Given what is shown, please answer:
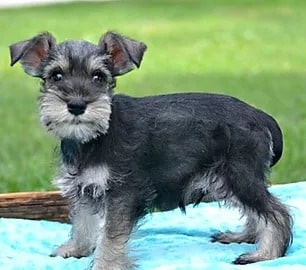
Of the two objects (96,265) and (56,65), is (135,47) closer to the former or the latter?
(56,65)

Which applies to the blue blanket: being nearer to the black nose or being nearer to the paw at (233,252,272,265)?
the paw at (233,252,272,265)

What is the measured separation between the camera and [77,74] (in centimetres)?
523

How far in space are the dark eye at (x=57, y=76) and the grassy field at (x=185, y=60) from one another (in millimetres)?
303

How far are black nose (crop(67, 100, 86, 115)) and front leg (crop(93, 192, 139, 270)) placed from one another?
607 millimetres

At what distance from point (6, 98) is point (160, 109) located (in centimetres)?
880

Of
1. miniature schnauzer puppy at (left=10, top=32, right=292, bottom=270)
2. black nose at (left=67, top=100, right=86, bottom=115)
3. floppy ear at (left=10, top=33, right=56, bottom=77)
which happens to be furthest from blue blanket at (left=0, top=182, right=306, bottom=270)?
floppy ear at (left=10, top=33, right=56, bottom=77)

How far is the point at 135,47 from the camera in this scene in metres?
5.45

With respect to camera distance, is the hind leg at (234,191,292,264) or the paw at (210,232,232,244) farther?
the paw at (210,232,232,244)

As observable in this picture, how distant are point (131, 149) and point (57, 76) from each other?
61cm

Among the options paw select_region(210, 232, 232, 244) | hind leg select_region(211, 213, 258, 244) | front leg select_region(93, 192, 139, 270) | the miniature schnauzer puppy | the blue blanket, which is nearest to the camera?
the miniature schnauzer puppy

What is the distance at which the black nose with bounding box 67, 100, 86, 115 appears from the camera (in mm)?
5027

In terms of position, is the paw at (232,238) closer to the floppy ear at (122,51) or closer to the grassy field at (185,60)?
the grassy field at (185,60)

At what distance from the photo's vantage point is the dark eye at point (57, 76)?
207 inches

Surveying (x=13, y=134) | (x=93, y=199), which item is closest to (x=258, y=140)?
(x=93, y=199)
